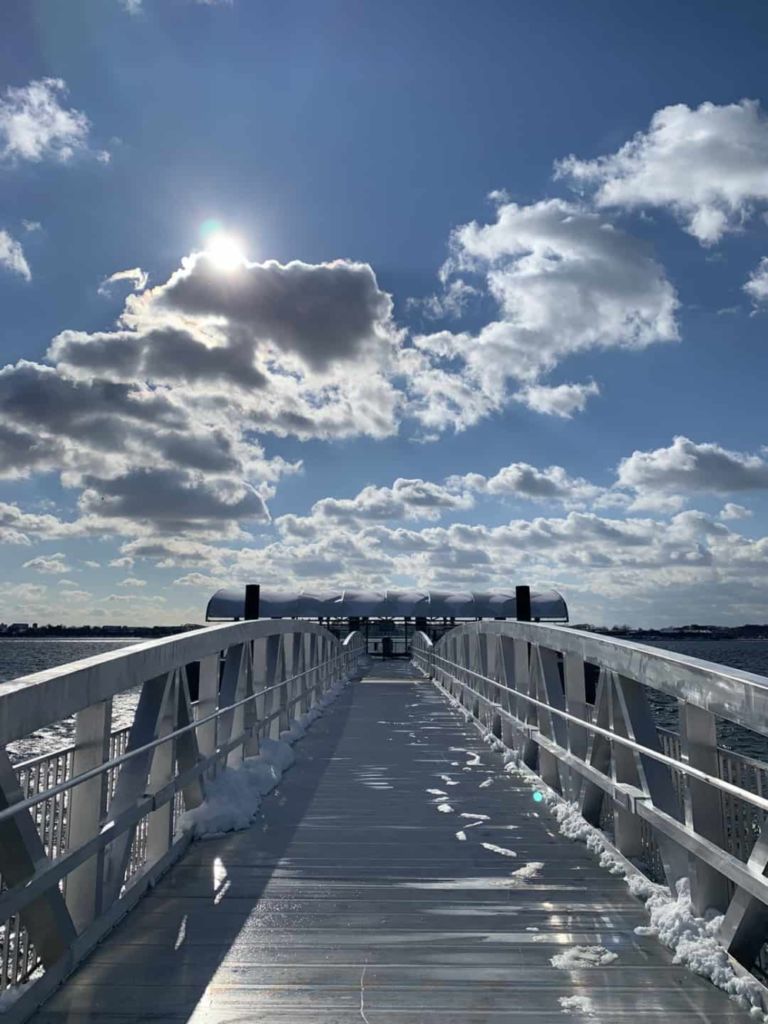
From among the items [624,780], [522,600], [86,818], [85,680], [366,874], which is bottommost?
[366,874]

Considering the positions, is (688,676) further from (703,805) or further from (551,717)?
(551,717)

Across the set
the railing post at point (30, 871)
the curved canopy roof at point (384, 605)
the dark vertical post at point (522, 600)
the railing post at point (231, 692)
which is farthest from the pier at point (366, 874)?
the curved canopy roof at point (384, 605)

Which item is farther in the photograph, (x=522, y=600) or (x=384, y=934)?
(x=522, y=600)

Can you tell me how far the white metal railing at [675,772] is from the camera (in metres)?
3.40

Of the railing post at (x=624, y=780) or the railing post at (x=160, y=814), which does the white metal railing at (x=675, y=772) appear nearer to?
the railing post at (x=624, y=780)

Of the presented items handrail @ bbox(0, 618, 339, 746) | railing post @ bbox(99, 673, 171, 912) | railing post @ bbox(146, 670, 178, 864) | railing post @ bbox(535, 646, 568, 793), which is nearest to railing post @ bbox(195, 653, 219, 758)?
handrail @ bbox(0, 618, 339, 746)

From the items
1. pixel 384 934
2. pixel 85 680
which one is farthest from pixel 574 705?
pixel 85 680

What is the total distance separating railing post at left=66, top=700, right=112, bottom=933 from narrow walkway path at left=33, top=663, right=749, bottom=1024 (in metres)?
0.21

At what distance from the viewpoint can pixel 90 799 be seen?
373 cm

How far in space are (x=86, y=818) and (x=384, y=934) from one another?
1.53 m

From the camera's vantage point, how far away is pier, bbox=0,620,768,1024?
320cm

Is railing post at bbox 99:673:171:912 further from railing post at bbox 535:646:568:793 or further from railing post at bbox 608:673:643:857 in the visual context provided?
railing post at bbox 535:646:568:793

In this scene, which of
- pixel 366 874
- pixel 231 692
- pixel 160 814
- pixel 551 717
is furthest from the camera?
pixel 551 717

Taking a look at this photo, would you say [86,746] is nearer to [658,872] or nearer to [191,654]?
[191,654]
